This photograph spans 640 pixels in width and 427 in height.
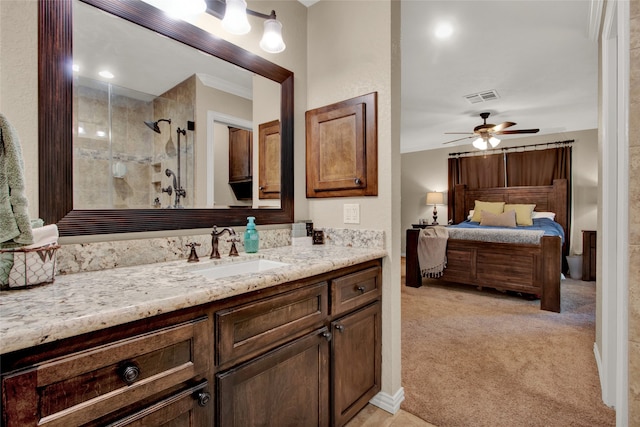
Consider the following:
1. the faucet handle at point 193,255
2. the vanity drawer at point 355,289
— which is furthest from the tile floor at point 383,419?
the faucet handle at point 193,255

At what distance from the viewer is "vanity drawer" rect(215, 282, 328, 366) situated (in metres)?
0.94

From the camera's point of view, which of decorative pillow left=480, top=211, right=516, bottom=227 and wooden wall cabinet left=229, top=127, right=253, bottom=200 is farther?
decorative pillow left=480, top=211, right=516, bottom=227

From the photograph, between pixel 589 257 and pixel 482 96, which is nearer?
pixel 482 96

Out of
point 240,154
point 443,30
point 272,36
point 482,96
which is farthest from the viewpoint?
point 482,96

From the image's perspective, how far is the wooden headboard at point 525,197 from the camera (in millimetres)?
5371

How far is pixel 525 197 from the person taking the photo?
18.7 feet

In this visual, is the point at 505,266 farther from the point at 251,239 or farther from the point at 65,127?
the point at 65,127

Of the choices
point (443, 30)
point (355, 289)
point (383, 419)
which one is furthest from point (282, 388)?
point (443, 30)

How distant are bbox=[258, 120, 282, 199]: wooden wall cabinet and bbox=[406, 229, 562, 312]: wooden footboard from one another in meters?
2.73

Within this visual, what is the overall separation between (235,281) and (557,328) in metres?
3.14

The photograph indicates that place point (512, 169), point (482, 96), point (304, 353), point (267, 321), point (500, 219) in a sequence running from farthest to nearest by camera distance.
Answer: point (512, 169), point (500, 219), point (482, 96), point (304, 353), point (267, 321)

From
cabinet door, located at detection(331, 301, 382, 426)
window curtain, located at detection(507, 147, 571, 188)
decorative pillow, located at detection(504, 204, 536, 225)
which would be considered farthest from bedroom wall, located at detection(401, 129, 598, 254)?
cabinet door, located at detection(331, 301, 382, 426)

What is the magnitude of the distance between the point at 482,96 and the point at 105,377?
4641 mm

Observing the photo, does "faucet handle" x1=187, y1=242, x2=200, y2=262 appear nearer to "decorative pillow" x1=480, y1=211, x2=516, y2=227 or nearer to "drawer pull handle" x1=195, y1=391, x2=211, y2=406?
"drawer pull handle" x1=195, y1=391, x2=211, y2=406
